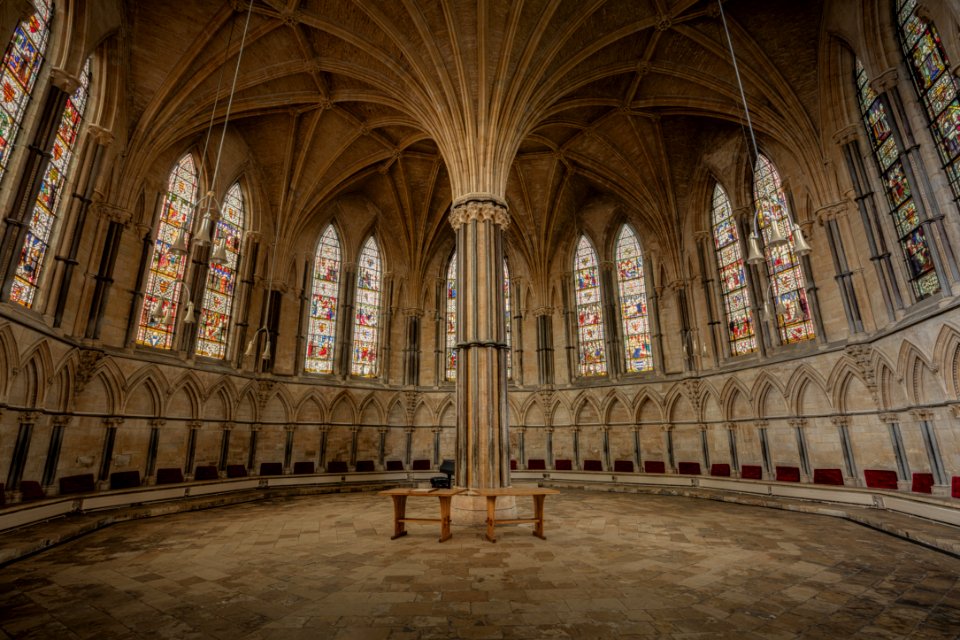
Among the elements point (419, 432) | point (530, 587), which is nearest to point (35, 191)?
point (530, 587)

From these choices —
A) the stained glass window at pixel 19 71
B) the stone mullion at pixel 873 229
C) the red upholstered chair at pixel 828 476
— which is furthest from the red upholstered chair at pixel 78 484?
the stone mullion at pixel 873 229

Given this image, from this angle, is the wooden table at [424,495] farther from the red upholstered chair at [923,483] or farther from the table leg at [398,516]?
the red upholstered chair at [923,483]

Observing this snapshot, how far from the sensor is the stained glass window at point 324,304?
61.7 ft

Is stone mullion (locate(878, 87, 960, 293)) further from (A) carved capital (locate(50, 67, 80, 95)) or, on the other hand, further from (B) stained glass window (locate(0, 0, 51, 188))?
(A) carved capital (locate(50, 67, 80, 95))

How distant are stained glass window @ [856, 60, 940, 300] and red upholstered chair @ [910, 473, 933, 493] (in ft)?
13.2

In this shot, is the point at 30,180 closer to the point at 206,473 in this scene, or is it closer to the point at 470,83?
the point at 206,473

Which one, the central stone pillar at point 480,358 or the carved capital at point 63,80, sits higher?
the carved capital at point 63,80

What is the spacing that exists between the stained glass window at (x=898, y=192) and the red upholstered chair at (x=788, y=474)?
5.87 m

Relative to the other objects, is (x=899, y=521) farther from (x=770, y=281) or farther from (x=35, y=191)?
(x=35, y=191)

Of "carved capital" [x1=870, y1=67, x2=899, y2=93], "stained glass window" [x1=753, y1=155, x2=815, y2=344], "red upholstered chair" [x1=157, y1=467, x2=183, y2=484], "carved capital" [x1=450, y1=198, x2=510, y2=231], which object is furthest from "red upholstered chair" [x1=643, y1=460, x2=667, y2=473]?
"red upholstered chair" [x1=157, y1=467, x2=183, y2=484]

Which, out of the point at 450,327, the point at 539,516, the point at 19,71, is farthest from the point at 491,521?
the point at 450,327

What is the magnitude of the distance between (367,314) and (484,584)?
16.1 metres

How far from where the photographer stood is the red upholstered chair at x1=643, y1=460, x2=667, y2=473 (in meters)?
17.0

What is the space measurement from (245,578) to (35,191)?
8.97 meters
